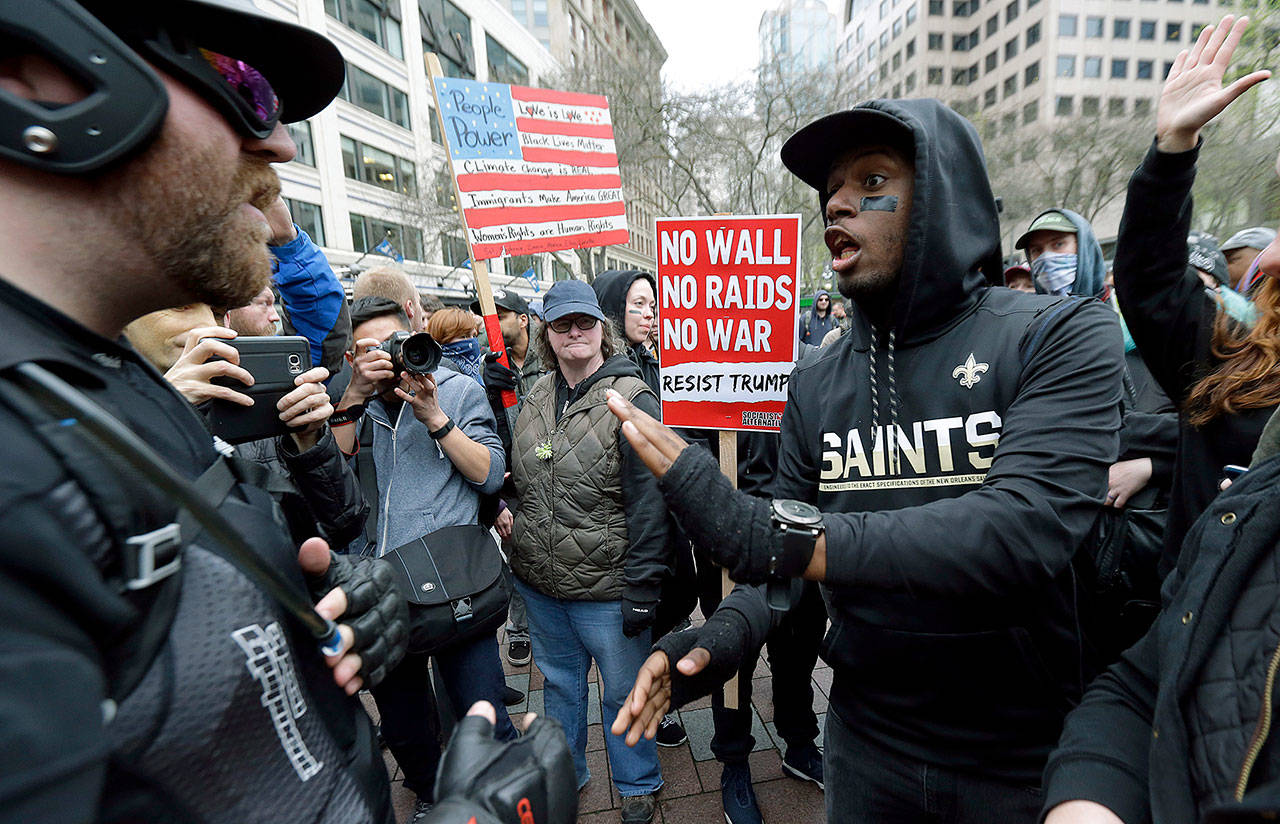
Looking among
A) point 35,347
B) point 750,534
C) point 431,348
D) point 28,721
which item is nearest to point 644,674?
point 750,534

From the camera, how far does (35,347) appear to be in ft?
2.11

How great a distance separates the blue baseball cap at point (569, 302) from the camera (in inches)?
105

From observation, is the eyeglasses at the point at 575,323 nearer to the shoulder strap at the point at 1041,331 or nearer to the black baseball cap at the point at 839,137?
the black baseball cap at the point at 839,137

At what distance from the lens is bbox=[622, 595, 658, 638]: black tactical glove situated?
2404 millimetres

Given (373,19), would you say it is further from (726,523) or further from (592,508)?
(726,523)

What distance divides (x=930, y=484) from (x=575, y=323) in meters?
1.73

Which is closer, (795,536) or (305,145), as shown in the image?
(795,536)

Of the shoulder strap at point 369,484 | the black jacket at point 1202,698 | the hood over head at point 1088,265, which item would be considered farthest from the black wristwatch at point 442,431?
the hood over head at point 1088,265

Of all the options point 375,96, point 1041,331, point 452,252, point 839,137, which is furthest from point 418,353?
point 375,96

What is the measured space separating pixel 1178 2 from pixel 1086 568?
60.8 m

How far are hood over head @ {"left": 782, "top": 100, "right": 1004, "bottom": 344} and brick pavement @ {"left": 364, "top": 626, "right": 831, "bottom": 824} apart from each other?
2.27 meters

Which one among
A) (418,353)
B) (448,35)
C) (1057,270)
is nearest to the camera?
(418,353)

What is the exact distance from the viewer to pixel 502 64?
3192 centimetres

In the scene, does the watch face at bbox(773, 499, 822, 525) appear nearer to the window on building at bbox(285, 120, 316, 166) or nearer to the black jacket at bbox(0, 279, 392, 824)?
the black jacket at bbox(0, 279, 392, 824)
